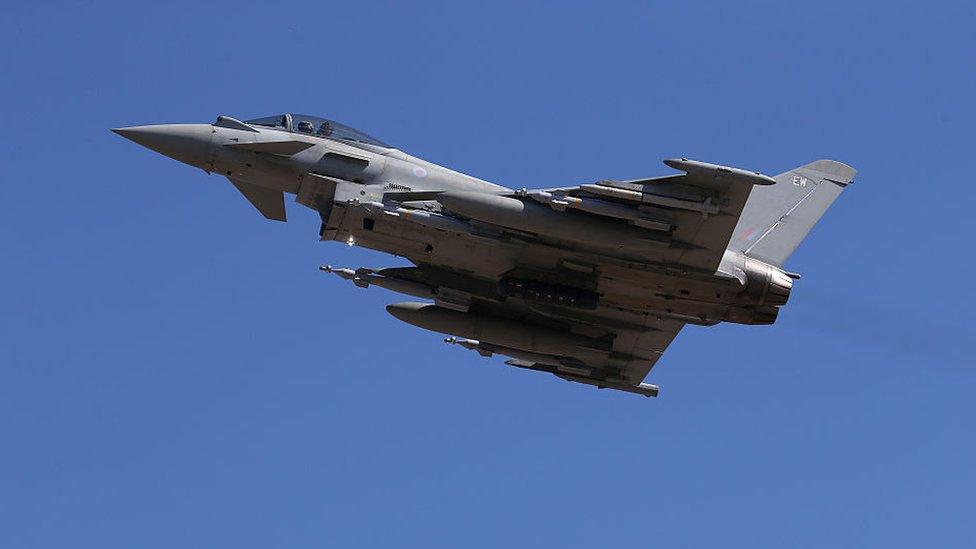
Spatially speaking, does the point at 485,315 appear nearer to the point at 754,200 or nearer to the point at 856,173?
the point at 754,200

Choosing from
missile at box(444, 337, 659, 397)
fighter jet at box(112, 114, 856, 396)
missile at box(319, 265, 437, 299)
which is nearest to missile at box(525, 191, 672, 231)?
fighter jet at box(112, 114, 856, 396)

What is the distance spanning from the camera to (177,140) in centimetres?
2428

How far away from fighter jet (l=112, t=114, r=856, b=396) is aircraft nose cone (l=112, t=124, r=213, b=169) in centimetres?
→ 2

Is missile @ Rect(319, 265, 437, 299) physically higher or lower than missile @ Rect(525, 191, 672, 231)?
lower

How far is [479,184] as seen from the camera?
80.4 ft

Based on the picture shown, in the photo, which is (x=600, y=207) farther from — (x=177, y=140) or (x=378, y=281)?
(x=177, y=140)

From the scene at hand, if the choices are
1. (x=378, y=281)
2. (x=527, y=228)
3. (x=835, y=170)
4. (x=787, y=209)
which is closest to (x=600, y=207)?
(x=527, y=228)

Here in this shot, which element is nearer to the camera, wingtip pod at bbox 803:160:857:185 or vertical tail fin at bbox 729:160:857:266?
vertical tail fin at bbox 729:160:857:266

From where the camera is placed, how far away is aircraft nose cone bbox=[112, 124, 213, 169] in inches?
956

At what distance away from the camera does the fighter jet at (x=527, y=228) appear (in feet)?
73.9

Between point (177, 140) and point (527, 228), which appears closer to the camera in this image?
point (527, 228)

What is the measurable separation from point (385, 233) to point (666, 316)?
566cm

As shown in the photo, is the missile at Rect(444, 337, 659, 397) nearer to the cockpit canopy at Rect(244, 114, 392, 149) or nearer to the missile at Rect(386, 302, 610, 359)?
the missile at Rect(386, 302, 610, 359)

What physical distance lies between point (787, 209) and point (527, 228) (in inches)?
254
